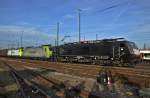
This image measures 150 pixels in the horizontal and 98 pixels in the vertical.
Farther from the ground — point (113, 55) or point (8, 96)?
point (113, 55)

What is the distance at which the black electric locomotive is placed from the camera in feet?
85.2

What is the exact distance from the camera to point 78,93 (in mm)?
10227

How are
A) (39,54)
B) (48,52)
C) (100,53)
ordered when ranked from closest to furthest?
(100,53) < (48,52) < (39,54)

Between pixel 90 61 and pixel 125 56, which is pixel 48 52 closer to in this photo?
pixel 90 61

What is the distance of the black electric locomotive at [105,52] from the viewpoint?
1022 inches

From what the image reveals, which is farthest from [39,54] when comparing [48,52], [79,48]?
[79,48]

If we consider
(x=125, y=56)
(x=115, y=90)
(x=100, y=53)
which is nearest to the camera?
(x=115, y=90)

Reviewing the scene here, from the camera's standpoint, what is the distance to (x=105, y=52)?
28.4 m

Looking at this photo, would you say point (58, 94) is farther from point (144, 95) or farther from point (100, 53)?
point (100, 53)

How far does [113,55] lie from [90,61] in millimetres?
5591

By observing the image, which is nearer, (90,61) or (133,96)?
(133,96)

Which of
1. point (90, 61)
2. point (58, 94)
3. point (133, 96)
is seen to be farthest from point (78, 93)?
point (90, 61)

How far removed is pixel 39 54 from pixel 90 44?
76.3ft

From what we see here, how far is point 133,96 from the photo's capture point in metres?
10.3
